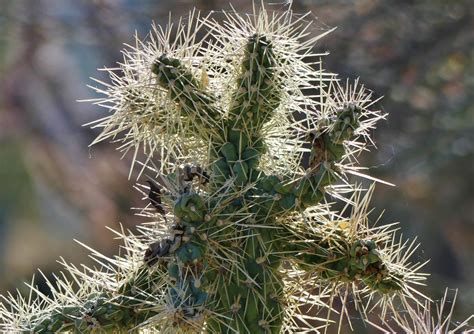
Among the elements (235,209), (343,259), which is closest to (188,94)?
(235,209)

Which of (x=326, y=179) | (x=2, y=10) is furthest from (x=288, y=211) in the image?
(x=2, y=10)

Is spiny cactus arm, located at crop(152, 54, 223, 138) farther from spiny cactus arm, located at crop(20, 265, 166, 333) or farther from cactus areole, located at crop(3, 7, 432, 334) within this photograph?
spiny cactus arm, located at crop(20, 265, 166, 333)

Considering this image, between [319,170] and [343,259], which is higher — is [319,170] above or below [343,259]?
above

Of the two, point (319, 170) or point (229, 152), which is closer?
point (319, 170)

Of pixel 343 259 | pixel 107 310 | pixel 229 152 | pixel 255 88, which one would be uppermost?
pixel 255 88

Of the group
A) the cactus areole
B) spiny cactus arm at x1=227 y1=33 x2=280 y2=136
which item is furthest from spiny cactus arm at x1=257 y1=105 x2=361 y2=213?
spiny cactus arm at x1=227 y1=33 x2=280 y2=136

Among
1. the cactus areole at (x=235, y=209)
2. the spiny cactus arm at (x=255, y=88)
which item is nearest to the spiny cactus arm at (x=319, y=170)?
the cactus areole at (x=235, y=209)

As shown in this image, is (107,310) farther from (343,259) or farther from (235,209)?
(343,259)

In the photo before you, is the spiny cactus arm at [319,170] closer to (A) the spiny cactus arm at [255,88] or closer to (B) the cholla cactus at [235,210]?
(B) the cholla cactus at [235,210]
